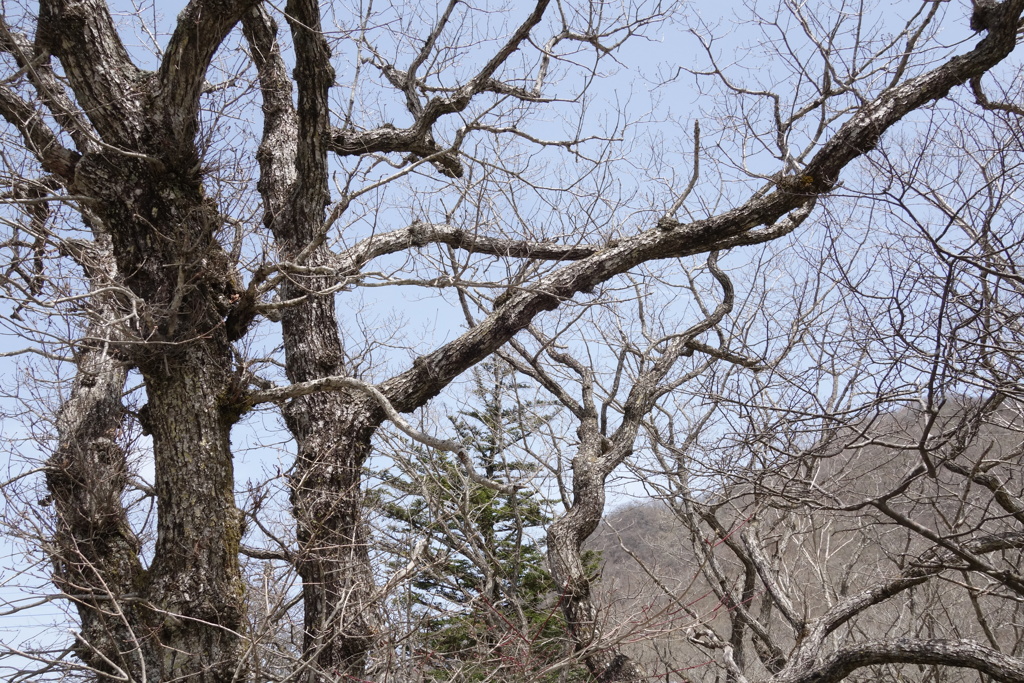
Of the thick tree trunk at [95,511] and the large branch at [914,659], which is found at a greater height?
the thick tree trunk at [95,511]

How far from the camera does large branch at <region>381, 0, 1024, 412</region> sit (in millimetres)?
5395

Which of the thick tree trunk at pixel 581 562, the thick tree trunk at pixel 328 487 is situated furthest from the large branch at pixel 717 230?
the thick tree trunk at pixel 581 562

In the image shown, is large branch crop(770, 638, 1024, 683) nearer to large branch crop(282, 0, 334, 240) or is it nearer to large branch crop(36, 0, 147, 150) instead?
large branch crop(282, 0, 334, 240)

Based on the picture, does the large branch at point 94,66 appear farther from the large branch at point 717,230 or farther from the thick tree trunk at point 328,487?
the large branch at point 717,230

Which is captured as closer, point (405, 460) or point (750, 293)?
point (405, 460)

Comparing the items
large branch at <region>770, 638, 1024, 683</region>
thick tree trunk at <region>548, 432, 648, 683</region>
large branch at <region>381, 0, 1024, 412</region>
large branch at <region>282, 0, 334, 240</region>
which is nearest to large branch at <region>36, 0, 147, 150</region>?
large branch at <region>282, 0, 334, 240</region>

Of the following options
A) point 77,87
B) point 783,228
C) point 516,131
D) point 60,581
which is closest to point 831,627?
point 783,228

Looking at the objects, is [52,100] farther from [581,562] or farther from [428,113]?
[581,562]

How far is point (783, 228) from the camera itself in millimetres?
6465

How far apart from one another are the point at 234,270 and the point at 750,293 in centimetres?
711

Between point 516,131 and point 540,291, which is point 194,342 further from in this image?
point 516,131

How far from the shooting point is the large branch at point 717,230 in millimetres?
5395

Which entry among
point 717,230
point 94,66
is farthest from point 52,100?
point 717,230

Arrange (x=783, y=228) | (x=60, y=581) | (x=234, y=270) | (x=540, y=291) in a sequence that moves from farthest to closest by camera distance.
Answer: (x=783, y=228), (x=540, y=291), (x=234, y=270), (x=60, y=581)
